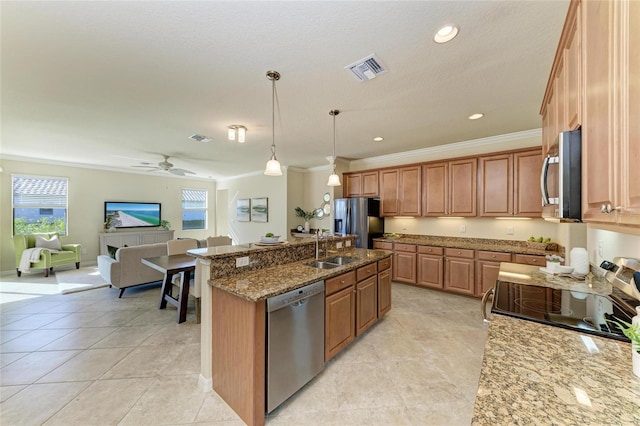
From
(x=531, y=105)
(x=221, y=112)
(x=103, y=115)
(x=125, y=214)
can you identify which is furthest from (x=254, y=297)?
(x=125, y=214)

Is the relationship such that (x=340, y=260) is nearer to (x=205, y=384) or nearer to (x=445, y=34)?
(x=205, y=384)

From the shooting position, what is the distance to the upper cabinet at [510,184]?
361cm

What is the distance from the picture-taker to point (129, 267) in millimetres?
4086

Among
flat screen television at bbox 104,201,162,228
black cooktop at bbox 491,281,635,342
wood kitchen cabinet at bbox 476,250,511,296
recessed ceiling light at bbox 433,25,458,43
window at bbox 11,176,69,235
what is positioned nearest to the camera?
black cooktop at bbox 491,281,635,342

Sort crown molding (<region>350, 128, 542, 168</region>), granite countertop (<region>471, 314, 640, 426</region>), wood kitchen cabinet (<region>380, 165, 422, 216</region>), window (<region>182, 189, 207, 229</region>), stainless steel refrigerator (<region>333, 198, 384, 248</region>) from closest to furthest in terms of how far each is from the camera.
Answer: granite countertop (<region>471, 314, 640, 426</region>), crown molding (<region>350, 128, 542, 168</region>), wood kitchen cabinet (<region>380, 165, 422, 216</region>), stainless steel refrigerator (<region>333, 198, 384, 248</region>), window (<region>182, 189, 207, 229</region>)

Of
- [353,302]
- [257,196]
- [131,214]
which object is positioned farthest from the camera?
[257,196]

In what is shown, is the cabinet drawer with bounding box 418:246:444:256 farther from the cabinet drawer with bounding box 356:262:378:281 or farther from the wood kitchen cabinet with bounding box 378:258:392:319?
the cabinet drawer with bounding box 356:262:378:281

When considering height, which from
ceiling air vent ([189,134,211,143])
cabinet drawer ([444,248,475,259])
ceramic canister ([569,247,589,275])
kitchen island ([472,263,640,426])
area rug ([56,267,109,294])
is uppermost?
ceiling air vent ([189,134,211,143])

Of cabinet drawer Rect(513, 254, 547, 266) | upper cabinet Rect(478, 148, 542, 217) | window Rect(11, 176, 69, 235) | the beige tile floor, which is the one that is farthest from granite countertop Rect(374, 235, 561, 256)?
window Rect(11, 176, 69, 235)

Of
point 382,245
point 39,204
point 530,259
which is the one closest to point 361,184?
point 382,245

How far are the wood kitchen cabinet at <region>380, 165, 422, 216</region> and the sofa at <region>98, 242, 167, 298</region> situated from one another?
4334 mm

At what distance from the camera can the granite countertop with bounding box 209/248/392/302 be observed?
1.66 metres

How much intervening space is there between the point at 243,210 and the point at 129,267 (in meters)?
3.99

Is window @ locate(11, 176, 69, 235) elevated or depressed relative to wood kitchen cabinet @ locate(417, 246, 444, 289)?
elevated
